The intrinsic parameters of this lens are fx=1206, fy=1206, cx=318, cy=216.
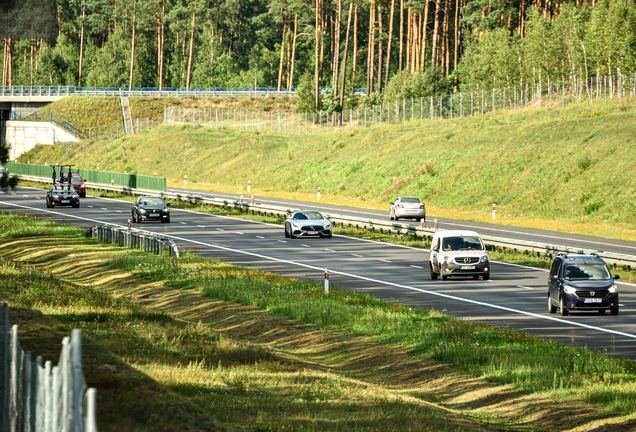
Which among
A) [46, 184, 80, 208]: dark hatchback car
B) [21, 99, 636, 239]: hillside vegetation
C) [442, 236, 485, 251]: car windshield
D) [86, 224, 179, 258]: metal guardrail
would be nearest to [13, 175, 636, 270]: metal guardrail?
[442, 236, 485, 251]: car windshield

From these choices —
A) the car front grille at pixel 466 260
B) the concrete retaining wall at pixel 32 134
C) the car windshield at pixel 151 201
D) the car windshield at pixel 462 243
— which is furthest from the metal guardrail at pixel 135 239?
the concrete retaining wall at pixel 32 134

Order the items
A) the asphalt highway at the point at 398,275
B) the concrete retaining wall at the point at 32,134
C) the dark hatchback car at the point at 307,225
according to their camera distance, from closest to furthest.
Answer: the asphalt highway at the point at 398,275, the dark hatchback car at the point at 307,225, the concrete retaining wall at the point at 32,134

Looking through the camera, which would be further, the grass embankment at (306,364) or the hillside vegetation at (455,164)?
the hillside vegetation at (455,164)

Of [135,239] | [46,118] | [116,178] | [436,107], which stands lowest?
[135,239]

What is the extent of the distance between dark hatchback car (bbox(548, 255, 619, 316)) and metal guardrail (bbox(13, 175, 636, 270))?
10049 millimetres

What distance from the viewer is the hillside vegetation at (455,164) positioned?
6725cm

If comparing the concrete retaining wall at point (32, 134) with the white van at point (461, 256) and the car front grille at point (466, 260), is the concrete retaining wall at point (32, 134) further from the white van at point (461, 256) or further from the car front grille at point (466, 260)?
the car front grille at point (466, 260)

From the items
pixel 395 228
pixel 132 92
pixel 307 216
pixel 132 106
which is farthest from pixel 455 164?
pixel 132 92

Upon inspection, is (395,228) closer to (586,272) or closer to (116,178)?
(586,272)

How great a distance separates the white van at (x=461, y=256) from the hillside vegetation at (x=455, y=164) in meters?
18.9

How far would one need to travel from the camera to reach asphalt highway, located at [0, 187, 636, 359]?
28.2 m

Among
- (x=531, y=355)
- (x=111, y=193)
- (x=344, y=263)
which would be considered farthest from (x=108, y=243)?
(x=111, y=193)

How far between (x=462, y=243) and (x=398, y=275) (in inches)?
113

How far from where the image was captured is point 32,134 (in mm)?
137750
